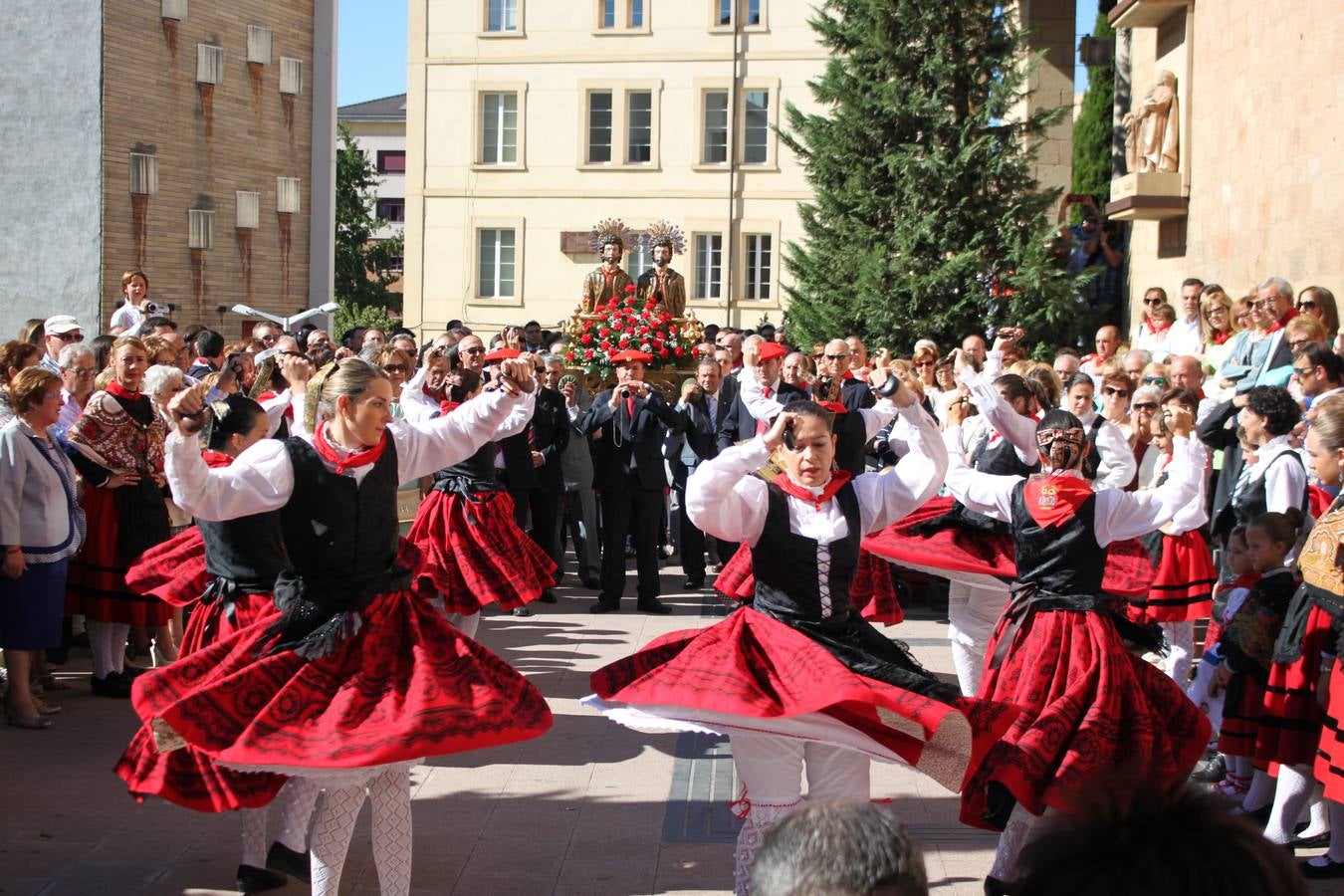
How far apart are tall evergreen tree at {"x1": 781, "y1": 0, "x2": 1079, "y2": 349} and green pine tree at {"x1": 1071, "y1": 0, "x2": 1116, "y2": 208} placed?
9705mm

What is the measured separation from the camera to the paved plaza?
5.50 metres

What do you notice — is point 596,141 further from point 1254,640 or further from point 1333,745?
point 1333,745

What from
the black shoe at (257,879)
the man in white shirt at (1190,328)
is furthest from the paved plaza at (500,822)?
the man in white shirt at (1190,328)

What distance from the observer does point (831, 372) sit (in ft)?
32.4

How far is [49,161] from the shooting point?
22750 mm

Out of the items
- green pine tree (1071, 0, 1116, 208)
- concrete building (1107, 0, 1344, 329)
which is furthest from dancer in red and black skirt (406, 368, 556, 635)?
green pine tree (1071, 0, 1116, 208)

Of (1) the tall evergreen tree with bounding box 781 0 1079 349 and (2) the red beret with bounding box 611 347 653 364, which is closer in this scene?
(2) the red beret with bounding box 611 347 653 364

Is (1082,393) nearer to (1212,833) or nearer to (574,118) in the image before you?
(1212,833)

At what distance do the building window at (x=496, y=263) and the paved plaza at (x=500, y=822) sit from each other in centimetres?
2723

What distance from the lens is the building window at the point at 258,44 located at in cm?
2623

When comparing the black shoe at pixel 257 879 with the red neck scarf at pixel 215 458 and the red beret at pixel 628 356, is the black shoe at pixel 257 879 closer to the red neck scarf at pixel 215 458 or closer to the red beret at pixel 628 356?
the red neck scarf at pixel 215 458

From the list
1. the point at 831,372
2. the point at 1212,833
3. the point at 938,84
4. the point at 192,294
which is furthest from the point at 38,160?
the point at 1212,833

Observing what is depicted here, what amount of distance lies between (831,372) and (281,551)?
4.77 metres

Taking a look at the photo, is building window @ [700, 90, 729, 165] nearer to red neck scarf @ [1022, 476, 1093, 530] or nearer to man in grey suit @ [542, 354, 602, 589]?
man in grey suit @ [542, 354, 602, 589]
